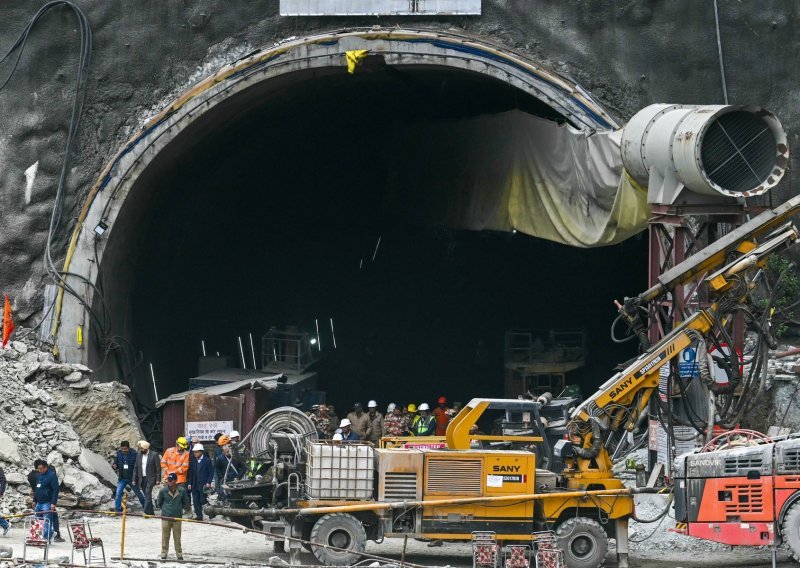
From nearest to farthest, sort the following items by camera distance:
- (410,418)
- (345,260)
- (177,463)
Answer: (177,463) → (410,418) → (345,260)

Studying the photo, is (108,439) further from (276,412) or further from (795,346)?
(795,346)

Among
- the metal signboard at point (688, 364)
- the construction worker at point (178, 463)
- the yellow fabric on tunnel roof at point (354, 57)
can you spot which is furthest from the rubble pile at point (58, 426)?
the metal signboard at point (688, 364)

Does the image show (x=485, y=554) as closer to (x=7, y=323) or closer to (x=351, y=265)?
(x=7, y=323)

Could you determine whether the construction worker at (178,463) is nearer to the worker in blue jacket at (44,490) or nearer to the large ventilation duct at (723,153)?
the worker in blue jacket at (44,490)

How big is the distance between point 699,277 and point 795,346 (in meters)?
7.35

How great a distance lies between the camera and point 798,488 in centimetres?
1844

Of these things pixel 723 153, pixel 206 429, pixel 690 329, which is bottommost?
pixel 206 429

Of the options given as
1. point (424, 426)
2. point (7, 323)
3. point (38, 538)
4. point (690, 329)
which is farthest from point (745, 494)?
point (7, 323)

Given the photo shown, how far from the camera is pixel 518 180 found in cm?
3025

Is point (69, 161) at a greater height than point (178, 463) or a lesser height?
greater

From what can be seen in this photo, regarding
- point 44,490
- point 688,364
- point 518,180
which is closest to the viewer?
point 44,490

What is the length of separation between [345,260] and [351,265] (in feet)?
0.73

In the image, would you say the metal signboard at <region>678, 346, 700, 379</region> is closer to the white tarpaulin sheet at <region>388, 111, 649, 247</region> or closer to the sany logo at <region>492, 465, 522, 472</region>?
the white tarpaulin sheet at <region>388, 111, 649, 247</region>

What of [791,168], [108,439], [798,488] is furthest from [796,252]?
[108,439]
